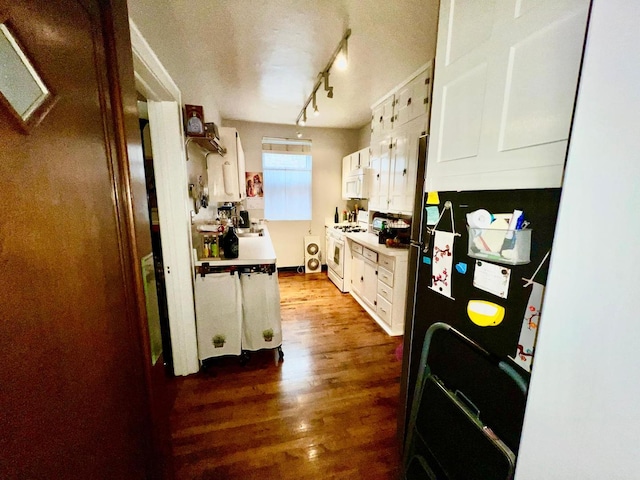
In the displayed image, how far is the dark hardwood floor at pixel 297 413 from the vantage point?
54.9 inches

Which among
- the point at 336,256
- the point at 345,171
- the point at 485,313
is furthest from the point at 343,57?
the point at 336,256

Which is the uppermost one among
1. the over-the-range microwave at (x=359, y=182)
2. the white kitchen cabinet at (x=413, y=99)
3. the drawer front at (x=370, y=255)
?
the white kitchen cabinet at (x=413, y=99)

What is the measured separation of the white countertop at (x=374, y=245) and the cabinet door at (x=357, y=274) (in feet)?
0.89

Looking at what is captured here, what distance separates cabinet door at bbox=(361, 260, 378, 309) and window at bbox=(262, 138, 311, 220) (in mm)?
1994

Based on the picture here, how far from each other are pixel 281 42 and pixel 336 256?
294 centimetres

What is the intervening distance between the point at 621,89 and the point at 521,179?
0.34 metres

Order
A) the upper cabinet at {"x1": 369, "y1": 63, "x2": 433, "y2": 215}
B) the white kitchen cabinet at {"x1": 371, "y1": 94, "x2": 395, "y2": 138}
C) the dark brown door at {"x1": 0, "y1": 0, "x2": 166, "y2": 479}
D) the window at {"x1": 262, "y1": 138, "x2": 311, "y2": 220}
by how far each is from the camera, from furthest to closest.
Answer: the window at {"x1": 262, "y1": 138, "x2": 311, "y2": 220} → the white kitchen cabinet at {"x1": 371, "y1": 94, "x2": 395, "y2": 138} → the upper cabinet at {"x1": 369, "y1": 63, "x2": 433, "y2": 215} → the dark brown door at {"x1": 0, "y1": 0, "x2": 166, "y2": 479}

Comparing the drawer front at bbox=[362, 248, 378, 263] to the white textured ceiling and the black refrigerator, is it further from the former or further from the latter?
the white textured ceiling

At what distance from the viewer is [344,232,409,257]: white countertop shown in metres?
2.66

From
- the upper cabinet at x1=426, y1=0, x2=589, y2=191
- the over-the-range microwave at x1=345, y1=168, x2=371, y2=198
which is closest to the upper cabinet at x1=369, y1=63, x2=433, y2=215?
the over-the-range microwave at x1=345, y1=168, x2=371, y2=198

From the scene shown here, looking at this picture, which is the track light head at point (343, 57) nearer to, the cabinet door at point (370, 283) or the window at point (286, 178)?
the cabinet door at point (370, 283)

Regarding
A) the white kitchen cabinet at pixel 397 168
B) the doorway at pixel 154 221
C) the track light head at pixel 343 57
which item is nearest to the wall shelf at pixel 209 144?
the doorway at pixel 154 221

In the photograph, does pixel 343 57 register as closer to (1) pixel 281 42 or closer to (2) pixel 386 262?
(1) pixel 281 42

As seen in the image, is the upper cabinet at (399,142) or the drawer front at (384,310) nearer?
the upper cabinet at (399,142)
